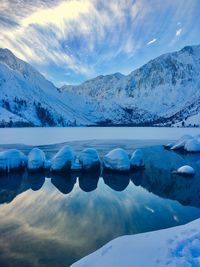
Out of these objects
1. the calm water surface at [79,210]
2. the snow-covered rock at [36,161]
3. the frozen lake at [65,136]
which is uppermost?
the frozen lake at [65,136]

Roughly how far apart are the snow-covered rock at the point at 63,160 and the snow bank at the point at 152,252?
722 inches

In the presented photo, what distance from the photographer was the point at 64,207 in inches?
729

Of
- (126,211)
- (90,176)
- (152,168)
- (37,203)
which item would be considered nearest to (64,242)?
(126,211)

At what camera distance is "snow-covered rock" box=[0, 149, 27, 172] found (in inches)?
1112

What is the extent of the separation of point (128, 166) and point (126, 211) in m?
12.1

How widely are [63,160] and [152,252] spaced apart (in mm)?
20696

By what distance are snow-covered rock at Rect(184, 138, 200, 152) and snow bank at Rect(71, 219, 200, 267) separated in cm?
3940

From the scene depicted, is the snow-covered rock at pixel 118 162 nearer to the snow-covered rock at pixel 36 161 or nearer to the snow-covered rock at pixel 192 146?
the snow-covered rock at pixel 36 161

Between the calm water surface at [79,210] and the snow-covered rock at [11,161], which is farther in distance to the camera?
the snow-covered rock at [11,161]

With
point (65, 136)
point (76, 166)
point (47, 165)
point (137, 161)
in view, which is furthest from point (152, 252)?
point (65, 136)

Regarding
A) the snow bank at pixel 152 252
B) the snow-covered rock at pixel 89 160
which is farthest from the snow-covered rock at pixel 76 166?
the snow bank at pixel 152 252

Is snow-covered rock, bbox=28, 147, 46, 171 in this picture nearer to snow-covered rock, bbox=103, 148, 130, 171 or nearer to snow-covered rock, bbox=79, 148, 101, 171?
snow-covered rock, bbox=79, 148, 101, 171

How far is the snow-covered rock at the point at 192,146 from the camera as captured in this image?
48.8 m

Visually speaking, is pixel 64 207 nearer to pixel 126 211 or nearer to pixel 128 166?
pixel 126 211
